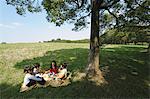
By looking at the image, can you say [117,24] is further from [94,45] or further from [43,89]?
[43,89]

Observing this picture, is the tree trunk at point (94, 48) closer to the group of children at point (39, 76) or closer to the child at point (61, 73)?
the child at point (61, 73)

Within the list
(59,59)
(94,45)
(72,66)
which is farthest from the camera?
(59,59)

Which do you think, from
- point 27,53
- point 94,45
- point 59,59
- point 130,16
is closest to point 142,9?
point 130,16

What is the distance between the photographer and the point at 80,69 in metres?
22.6

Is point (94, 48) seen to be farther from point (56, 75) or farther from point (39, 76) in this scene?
point (39, 76)

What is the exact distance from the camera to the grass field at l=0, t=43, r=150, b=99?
1889 centimetres

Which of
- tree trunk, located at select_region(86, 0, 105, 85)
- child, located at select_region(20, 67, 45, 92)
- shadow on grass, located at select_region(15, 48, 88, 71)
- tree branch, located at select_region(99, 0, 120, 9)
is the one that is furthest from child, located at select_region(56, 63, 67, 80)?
tree branch, located at select_region(99, 0, 120, 9)

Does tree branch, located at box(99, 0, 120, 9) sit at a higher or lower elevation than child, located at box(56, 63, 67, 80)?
higher

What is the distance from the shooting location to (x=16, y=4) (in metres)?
20.3

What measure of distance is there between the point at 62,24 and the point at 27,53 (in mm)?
11067

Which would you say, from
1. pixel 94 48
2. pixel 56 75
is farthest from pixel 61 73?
Result: pixel 94 48

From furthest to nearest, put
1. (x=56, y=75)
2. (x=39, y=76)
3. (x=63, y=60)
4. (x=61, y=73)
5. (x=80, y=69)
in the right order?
(x=63, y=60) < (x=80, y=69) < (x=61, y=73) < (x=56, y=75) < (x=39, y=76)

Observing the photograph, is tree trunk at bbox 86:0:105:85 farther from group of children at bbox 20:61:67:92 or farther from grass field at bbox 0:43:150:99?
group of children at bbox 20:61:67:92

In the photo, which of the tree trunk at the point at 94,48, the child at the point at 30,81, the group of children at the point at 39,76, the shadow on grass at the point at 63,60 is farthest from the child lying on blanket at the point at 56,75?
the shadow on grass at the point at 63,60
